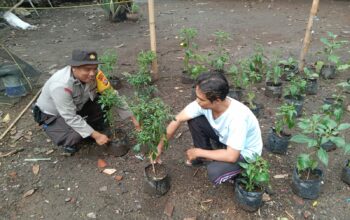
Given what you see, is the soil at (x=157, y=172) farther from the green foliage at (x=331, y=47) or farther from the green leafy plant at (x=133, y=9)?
the green leafy plant at (x=133, y=9)

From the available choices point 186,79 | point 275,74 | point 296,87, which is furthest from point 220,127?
point 186,79

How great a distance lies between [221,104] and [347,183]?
165 centimetres

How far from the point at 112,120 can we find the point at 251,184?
5.49 ft

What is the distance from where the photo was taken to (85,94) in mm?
3516

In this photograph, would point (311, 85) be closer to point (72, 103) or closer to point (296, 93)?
point (296, 93)

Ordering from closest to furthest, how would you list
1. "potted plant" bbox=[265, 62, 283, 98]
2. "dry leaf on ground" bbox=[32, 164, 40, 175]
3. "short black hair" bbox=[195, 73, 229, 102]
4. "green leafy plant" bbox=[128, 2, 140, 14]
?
"short black hair" bbox=[195, 73, 229, 102] → "dry leaf on ground" bbox=[32, 164, 40, 175] → "potted plant" bbox=[265, 62, 283, 98] → "green leafy plant" bbox=[128, 2, 140, 14]

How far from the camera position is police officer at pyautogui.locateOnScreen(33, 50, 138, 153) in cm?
321

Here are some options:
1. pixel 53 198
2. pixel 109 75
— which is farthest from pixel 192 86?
pixel 53 198

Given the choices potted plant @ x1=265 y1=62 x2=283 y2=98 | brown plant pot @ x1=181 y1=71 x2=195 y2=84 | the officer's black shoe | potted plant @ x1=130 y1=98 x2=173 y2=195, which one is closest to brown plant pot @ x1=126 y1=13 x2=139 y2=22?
brown plant pot @ x1=181 y1=71 x2=195 y2=84

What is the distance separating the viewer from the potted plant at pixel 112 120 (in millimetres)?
3279

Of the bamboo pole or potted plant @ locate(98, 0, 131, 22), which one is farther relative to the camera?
potted plant @ locate(98, 0, 131, 22)

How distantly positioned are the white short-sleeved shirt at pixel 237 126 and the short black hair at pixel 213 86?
0.66 ft

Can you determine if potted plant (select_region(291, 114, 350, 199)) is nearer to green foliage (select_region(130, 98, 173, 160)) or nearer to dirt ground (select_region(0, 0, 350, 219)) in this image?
dirt ground (select_region(0, 0, 350, 219))

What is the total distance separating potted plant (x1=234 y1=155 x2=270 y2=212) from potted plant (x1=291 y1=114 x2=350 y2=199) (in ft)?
1.26
